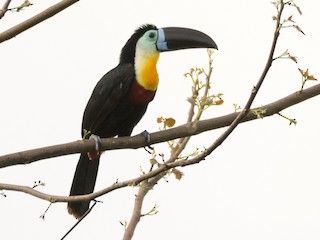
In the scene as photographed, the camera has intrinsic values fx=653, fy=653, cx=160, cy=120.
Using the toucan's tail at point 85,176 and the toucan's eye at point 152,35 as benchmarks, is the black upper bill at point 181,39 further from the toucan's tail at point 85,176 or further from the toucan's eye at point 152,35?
the toucan's tail at point 85,176

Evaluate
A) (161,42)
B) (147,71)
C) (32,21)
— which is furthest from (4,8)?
(161,42)

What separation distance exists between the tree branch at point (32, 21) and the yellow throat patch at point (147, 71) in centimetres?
136

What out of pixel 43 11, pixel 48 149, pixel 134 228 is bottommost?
pixel 134 228

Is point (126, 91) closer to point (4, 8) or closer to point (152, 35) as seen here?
point (152, 35)

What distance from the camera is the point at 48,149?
2109 mm

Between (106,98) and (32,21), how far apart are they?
132 cm

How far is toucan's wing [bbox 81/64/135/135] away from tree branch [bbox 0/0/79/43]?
1295 millimetres

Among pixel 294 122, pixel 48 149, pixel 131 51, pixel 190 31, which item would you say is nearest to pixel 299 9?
pixel 294 122

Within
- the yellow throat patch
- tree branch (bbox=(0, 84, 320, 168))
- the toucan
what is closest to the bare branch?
tree branch (bbox=(0, 84, 320, 168))

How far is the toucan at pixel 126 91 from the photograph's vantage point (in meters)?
3.23

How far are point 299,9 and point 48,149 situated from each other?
3.02 ft

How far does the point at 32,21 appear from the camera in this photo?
6.32 feet

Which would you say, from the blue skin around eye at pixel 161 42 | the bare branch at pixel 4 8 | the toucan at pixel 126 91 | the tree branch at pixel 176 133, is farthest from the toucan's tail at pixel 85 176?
the bare branch at pixel 4 8

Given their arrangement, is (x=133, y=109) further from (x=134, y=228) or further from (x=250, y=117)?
(x=250, y=117)
